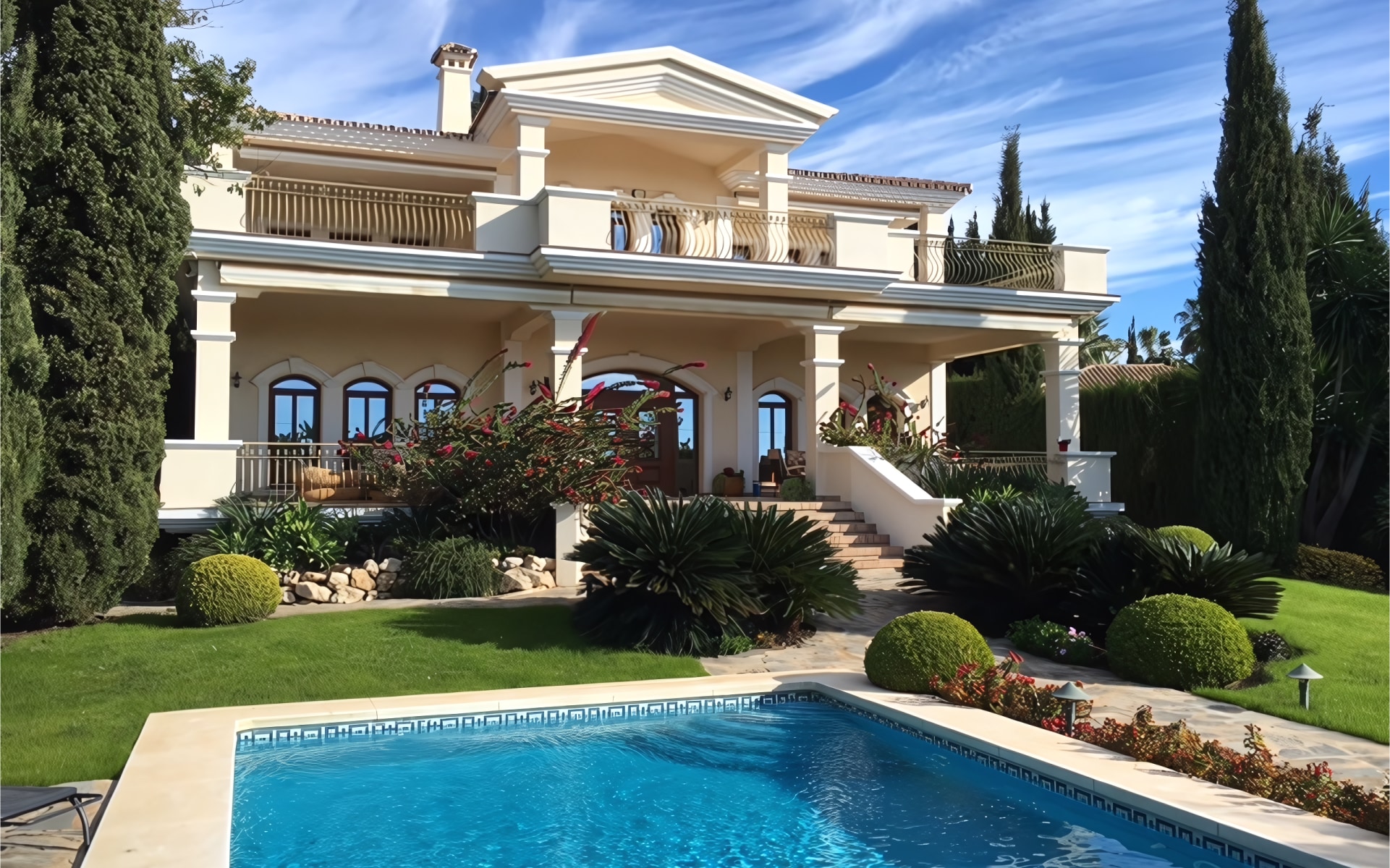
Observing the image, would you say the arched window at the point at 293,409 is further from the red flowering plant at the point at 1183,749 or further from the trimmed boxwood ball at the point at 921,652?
the red flowering plant at the point at 1183,749

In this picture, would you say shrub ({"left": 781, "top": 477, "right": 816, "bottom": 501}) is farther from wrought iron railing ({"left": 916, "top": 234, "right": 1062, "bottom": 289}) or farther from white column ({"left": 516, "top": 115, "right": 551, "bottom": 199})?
white column ({"left": 516, "top": 115, "right": 551, "bottom": 199})

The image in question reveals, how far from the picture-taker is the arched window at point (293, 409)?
1916cm

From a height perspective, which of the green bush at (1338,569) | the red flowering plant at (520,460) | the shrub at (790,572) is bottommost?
the green bush at (1338,569)

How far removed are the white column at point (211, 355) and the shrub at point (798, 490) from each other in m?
8.48

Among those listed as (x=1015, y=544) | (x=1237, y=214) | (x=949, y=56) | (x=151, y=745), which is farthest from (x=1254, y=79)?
(x=151, y=745)

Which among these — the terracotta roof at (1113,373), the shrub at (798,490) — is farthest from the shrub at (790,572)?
the terracotta roof at (1113,373)

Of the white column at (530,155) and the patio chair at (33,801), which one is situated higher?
the white column at (530,155)

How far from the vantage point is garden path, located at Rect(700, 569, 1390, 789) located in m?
7.79

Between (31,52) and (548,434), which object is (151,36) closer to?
(31,52)

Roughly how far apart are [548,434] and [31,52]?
6.86m

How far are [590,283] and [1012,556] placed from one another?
7.90 m

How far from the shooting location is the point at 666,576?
11.0 metres

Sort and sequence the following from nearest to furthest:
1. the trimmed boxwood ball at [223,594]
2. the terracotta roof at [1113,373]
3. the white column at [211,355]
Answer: the trimmed boxwood ball at [223,594] < the white column at [211,355] < the terracotta roof at [1113,373]

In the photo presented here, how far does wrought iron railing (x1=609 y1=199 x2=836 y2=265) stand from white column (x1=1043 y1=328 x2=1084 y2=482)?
5017mm
